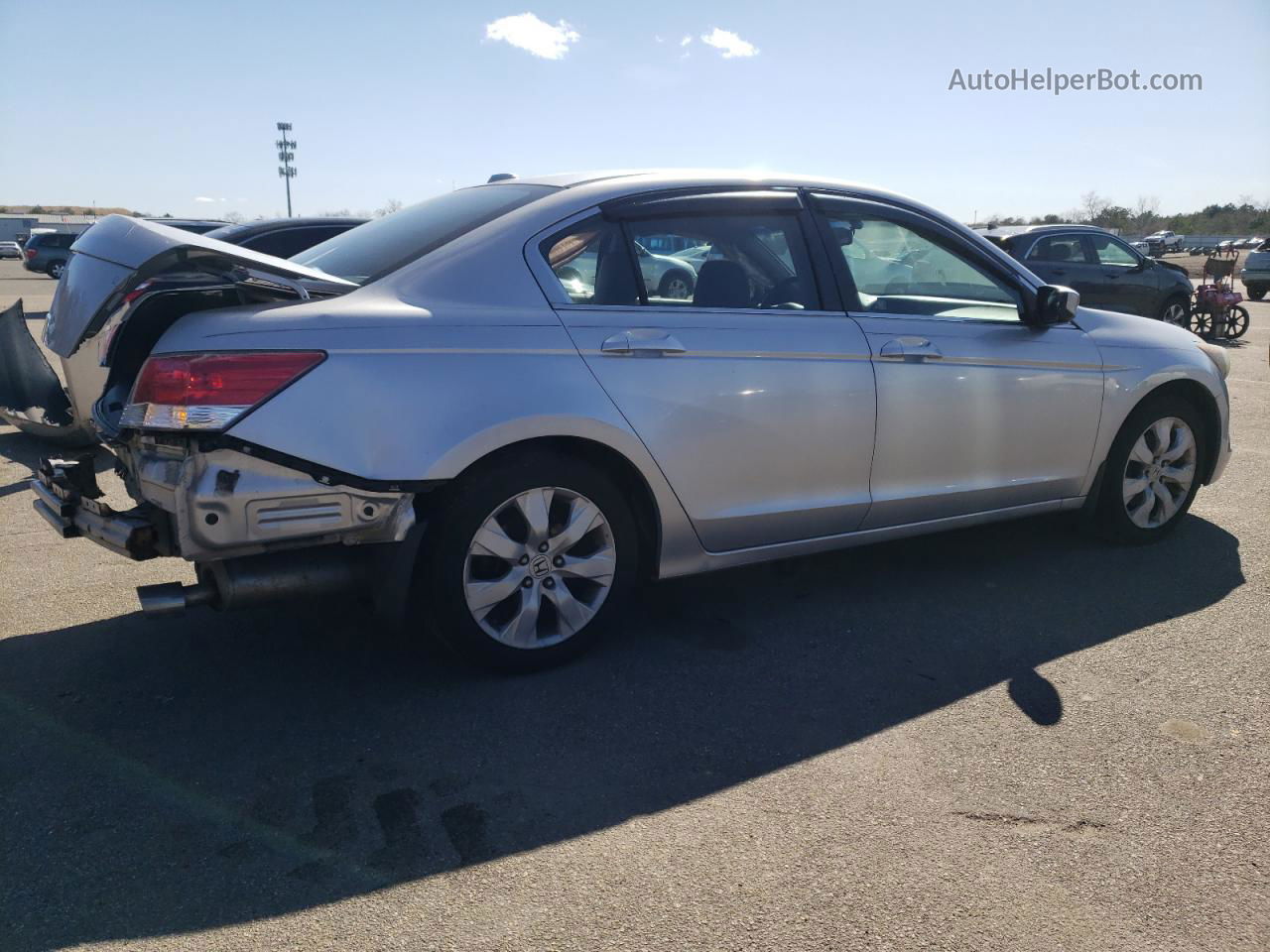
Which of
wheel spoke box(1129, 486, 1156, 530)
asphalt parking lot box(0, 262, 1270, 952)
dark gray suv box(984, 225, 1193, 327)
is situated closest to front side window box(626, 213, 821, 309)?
asphalt parking lot box(0, 262, 1270, 952)

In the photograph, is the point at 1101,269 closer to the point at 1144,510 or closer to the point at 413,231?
the point at 1144,510

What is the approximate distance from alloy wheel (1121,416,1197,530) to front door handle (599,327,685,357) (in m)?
2.66

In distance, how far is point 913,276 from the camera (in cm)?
440

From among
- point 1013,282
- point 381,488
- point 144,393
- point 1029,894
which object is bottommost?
point 1029,894

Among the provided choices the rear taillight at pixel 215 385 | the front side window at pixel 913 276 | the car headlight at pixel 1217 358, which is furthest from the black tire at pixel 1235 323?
the rear taillight at pixel 215 385

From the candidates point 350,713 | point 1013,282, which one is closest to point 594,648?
point 350,713

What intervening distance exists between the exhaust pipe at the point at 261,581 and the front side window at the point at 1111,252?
44.3ft

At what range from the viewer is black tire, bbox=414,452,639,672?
10.5ft

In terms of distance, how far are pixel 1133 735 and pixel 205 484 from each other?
292cm

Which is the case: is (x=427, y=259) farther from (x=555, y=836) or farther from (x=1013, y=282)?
(x=1013, y=282)

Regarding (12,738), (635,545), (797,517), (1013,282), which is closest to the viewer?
(12,738)

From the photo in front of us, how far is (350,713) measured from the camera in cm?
325

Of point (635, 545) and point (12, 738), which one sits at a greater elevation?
point (635, 545)

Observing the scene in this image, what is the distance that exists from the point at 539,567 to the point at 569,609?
20 centimetres
